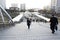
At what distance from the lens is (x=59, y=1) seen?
220 feet

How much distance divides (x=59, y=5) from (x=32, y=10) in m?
24.5

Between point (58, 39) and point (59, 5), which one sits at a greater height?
point (58, 39)

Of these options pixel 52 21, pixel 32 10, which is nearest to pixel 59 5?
pixel 32 10

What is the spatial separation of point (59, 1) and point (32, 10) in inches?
1098

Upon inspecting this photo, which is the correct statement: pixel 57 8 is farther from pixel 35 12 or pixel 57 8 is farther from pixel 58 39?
pixel 58 39

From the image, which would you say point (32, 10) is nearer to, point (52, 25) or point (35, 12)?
point (35, 12)

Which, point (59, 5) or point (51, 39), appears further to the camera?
point (59, 5)

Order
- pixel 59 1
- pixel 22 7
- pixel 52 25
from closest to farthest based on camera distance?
pixel 52 25
pixel 59 1
pixel 22 7

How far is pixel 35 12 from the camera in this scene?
9650 cm

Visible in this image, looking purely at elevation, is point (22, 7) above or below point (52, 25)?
below

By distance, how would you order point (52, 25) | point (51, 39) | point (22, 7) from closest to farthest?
point (51, 39) → point (52, 25) → point (22, 7)

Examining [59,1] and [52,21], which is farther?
[59,1]

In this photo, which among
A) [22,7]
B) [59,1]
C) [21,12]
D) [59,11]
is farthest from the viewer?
[22,7]

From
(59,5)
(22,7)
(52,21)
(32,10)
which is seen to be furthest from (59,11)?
(52,21)
